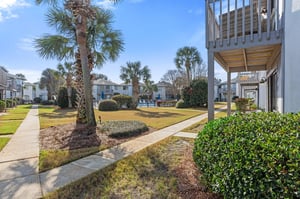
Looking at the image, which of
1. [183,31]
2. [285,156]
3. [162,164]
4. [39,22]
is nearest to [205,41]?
[162,164]

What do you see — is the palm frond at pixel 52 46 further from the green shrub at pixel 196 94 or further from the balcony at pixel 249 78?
the green shrub at pixel 196 94

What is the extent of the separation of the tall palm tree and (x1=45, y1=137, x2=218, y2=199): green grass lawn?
196 inches

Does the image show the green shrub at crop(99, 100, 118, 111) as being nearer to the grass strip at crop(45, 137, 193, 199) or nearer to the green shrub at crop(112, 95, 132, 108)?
the green shrub at crop(112, 95, 132, 108)

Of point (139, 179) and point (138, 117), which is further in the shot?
point (138, 117)

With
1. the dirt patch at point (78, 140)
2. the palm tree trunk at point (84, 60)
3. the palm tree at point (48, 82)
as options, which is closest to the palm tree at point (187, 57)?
the palm tree trunk at point (84, 60)

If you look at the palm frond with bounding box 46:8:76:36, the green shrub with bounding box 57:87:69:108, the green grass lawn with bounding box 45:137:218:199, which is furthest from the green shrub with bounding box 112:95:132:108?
the green grass lawn with bounding box 45:137:218:199

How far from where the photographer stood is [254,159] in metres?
2.24

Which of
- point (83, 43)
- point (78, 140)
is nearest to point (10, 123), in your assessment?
point (83, 43)

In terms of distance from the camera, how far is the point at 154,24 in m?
13.8

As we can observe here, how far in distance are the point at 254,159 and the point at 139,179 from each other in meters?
2.31

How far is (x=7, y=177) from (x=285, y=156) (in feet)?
16.0

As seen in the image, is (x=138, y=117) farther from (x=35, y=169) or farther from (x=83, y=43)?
(x=35, y=169)

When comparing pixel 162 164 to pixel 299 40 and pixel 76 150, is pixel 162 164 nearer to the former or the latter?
pixel 76 150

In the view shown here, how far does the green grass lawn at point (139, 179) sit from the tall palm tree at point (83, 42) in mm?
4967
